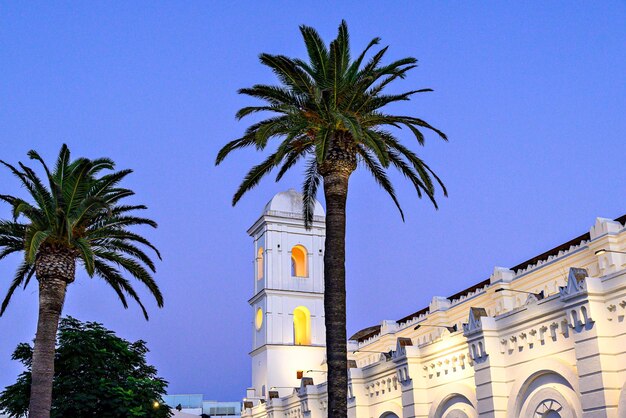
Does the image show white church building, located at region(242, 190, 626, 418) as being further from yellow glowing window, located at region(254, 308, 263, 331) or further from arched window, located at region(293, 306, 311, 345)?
yellow glowing window, located at region(254, 308, 263, 331)

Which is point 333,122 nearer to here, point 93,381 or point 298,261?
point 93,381

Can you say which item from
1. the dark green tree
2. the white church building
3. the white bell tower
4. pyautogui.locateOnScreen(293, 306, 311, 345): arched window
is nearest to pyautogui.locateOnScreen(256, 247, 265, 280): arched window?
the white bell tower

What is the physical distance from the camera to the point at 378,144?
75.8ft

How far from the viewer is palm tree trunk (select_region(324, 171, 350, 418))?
21.2m

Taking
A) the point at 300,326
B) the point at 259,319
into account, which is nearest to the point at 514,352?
the point at 259,319

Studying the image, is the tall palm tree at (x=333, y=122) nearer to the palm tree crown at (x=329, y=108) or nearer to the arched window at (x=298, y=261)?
the palm tree crown at (x=329, y=108)

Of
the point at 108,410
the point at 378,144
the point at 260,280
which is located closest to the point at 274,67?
the point at 378,144

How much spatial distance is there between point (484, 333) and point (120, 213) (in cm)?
1416

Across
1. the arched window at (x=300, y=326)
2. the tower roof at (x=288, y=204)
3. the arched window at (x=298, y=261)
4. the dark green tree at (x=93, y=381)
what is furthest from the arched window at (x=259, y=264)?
the dark green tree at (x=93, y=381)

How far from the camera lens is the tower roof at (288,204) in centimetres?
5359

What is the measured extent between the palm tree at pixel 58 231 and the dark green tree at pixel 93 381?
6.75 m

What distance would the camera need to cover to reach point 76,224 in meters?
26.2

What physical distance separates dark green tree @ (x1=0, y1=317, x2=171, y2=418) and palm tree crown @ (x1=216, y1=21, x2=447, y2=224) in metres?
12.9

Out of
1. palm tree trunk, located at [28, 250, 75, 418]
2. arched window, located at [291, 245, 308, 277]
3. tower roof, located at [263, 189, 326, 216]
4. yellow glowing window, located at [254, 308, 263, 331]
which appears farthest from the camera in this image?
arched window, located at [291, 245, 308, 277]
